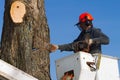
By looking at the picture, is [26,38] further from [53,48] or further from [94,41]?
[94,41]

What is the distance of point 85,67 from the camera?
20.7 feet

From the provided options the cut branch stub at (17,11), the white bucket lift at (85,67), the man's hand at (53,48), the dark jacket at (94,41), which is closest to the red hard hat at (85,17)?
the dark jacket at (94,41)

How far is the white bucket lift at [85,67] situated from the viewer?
6.29m

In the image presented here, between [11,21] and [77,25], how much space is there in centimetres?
120

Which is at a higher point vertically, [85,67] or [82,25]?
[82,25]

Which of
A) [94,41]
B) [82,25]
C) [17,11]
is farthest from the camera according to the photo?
[82,25]

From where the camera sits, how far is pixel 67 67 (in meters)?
6.50

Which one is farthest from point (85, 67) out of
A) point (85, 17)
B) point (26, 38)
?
point (85, 17)

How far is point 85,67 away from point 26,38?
35.0 inches

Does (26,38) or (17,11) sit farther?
(17,11)

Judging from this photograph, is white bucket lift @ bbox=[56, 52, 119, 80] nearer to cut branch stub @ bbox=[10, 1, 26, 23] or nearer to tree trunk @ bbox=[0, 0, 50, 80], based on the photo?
tree trunk @ bbox=[0, 0, 50, 80]

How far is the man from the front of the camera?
6785 millimetres

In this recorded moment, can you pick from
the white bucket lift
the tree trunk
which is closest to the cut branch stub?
the tree trunk

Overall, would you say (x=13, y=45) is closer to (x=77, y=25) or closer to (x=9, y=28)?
(x=9, y=28)
